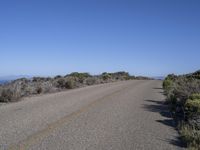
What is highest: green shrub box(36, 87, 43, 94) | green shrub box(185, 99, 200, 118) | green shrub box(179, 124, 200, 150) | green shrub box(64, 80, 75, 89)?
green shrub box(64, 80, 75, 89)

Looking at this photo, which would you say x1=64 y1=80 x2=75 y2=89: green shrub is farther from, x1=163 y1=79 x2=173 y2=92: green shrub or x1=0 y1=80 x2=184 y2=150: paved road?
x1=0 y1=80 x2=184 y2=150: paved road

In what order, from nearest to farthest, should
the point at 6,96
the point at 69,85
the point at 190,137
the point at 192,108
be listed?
1. the point at 190,137
2. the point at 192,108
3. the point at 6,96
4. the point at 69,85

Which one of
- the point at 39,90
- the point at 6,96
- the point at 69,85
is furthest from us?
the point at 69,85

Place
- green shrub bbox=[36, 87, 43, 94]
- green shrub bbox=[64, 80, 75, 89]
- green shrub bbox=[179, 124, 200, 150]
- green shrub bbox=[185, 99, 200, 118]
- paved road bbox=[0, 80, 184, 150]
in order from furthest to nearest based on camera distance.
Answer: green shrub bbox=[64, 80, 75, 89] → green shrub bbox=[36, 87, 43, 94] → green shrub bbox=[185, 99, 200, 118] → green shrub bbox=[179, 124, 200, 150] → paved road bbox=[0, 80, 184, 150]

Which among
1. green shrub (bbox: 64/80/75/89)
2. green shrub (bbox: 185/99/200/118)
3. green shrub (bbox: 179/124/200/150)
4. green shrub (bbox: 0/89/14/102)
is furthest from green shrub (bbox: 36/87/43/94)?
green shrub (bbox: 179/124/200/150)

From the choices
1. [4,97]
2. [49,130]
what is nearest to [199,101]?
[49,130]

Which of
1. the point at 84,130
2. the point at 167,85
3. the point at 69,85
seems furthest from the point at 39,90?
the point at 84,130

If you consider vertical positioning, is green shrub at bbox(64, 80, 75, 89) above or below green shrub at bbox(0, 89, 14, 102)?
above

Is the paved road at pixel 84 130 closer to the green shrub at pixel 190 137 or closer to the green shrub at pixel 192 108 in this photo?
the green shrub at pixel 190 137

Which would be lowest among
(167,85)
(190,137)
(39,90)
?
(190,137)

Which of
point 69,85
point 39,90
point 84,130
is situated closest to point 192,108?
point 84,130

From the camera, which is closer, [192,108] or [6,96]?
[192,108]

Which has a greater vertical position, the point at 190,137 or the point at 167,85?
the point at 167,85

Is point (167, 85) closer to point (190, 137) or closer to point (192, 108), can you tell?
point (192, 108)
